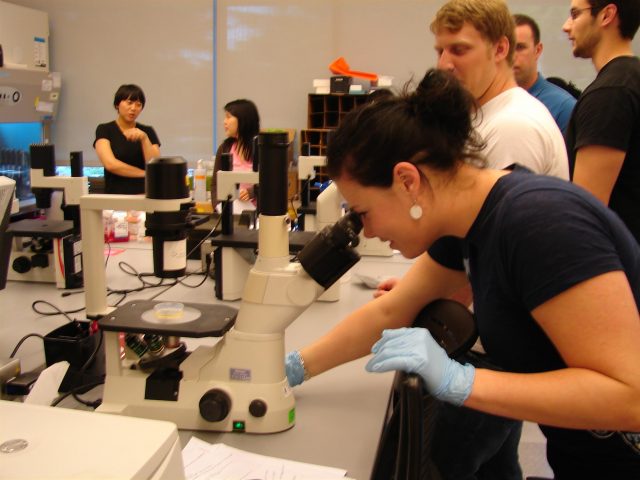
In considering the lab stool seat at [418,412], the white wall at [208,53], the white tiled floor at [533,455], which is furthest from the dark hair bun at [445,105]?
the white wall at [208,53]

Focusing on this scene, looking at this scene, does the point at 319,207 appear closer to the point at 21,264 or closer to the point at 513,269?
the point at 21,264

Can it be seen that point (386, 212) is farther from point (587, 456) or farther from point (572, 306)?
point (587, 456)

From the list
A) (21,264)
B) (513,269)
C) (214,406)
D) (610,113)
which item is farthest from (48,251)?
(610,113)

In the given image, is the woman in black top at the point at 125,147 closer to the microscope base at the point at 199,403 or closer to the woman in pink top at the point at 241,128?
the woman in pink top at the point at 241,128

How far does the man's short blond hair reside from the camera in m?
1.62

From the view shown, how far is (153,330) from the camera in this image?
41.8 inches

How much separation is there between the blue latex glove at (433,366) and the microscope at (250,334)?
0.22 meters

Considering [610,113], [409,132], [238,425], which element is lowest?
[238,425]

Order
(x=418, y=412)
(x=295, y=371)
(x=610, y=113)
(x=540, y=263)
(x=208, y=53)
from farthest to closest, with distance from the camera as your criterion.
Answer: (x=208, y=53) < (x=610, y=113) < (x=295, y=371) < (x=540, y=263) < (x=418, y=412)

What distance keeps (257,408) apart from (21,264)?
126 cm

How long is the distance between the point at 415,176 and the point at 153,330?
530 mm

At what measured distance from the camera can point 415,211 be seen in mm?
969

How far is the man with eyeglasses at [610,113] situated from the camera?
179 centimetres

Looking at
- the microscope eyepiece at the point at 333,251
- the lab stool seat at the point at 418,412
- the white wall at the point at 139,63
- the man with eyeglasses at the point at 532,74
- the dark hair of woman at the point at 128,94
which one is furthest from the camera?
the white wall at the point at 139,63
